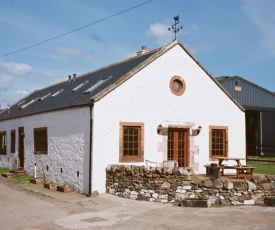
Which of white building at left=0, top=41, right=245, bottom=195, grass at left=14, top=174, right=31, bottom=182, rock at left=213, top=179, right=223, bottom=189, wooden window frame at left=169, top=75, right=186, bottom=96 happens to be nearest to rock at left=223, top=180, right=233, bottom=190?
rock at left=213, top=179, right=223, bottom=189

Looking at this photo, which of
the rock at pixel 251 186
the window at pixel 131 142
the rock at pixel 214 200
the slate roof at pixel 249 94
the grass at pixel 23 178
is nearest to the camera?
the rock at pixel 214 200

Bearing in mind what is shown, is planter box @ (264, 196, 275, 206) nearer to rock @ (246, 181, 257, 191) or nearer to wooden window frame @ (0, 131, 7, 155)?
rock @ (246, 181, 257, 191)

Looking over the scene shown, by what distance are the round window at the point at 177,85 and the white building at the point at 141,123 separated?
5 cm

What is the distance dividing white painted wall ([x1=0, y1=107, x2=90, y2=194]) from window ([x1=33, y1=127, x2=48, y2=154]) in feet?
0.92

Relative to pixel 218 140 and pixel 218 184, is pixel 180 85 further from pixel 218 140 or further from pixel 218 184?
pixel 218 184

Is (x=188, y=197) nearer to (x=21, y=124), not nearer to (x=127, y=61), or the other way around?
(x=127, y=61)

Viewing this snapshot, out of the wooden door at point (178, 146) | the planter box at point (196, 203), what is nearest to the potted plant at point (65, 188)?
the wooden door at point (178, 146)

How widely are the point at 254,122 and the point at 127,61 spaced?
18218mm

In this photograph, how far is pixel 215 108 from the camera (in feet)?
58.8

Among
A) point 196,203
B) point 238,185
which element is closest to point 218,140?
point 238,185

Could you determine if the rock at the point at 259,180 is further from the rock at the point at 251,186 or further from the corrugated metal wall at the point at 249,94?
the corrugated metal wall at the point at 249,94

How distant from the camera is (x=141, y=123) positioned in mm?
15648

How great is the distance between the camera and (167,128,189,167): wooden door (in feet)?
54.4

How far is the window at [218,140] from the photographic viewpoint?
17.6 meters
